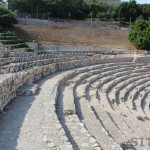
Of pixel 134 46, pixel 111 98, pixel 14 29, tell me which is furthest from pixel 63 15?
pixel 111 98

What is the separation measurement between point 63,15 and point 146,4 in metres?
19.1

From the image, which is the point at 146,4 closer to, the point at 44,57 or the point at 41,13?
the point at 41,13

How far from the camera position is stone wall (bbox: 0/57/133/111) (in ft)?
29.3

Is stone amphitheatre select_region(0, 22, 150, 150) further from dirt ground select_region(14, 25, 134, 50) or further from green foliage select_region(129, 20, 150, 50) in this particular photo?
dirt ground select_region(14, 25, 134, 50)

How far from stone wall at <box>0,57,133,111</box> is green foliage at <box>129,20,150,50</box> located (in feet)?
39.5

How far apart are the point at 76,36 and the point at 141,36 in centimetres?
814

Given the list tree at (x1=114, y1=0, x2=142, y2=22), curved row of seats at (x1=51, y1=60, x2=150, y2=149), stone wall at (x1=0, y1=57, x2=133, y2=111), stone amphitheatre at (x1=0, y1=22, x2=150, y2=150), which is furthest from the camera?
tree at (x1=114, y1=0, x2=142, y2=22)

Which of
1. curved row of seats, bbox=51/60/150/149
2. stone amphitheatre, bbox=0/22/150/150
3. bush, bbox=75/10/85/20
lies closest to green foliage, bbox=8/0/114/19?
bush, bbox=75/10/85/20

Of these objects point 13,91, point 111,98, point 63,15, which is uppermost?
point 63,15

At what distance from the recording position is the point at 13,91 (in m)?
10.1

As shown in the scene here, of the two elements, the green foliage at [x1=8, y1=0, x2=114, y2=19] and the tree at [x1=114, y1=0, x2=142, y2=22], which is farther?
the tree at [x1=114, y1=0, x2=142, y2=22]

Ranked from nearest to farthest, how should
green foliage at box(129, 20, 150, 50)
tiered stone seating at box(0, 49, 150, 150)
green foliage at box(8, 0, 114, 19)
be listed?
1. tiered stone seating at box(0, 49, 150, 150)
2. green foliage at box(129, 20, 150, 50)
3. green foliage at box(8, 0, 114, 19)

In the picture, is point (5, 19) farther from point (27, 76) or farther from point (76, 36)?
point (27, 76)

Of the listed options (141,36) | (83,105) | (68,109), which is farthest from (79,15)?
(68,109)
